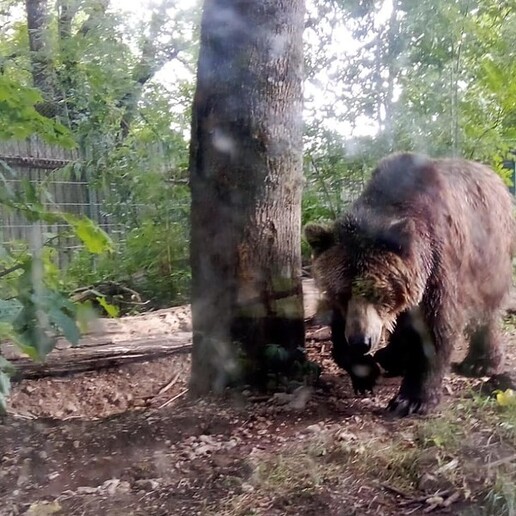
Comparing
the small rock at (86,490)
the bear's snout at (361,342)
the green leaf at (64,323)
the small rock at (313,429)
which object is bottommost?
the small rock at (86,490)

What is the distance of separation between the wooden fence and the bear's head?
925 mm

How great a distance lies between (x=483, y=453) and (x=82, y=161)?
1.85 m

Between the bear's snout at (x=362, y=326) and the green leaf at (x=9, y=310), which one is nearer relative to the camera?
the green leaf at (x=9, y=310)

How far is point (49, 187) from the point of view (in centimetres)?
274

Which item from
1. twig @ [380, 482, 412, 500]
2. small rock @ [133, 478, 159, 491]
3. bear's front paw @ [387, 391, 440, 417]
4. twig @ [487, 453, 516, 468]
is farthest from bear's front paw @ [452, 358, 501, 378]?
small rock @ [133, 478, 159, 491]

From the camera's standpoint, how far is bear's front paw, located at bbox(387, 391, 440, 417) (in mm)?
2543

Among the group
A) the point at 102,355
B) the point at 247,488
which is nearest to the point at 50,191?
the point at 102,355

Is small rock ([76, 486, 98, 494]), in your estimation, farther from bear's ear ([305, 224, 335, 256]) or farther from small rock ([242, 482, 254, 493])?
bear's ear ([305, 224, 335, 256])

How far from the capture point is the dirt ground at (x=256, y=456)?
6.21 ft

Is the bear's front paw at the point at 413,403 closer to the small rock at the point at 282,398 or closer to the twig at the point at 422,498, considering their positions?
the small rock at the point at 282,398

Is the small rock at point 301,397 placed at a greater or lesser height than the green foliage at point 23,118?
lesser

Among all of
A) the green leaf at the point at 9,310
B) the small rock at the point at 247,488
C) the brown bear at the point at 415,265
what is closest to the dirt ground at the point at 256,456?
the small rock at the point at 247,488

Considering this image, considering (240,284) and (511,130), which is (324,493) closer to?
(240,284)

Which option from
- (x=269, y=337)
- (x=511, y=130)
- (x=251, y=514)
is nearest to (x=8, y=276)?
(x=269, y=337)
